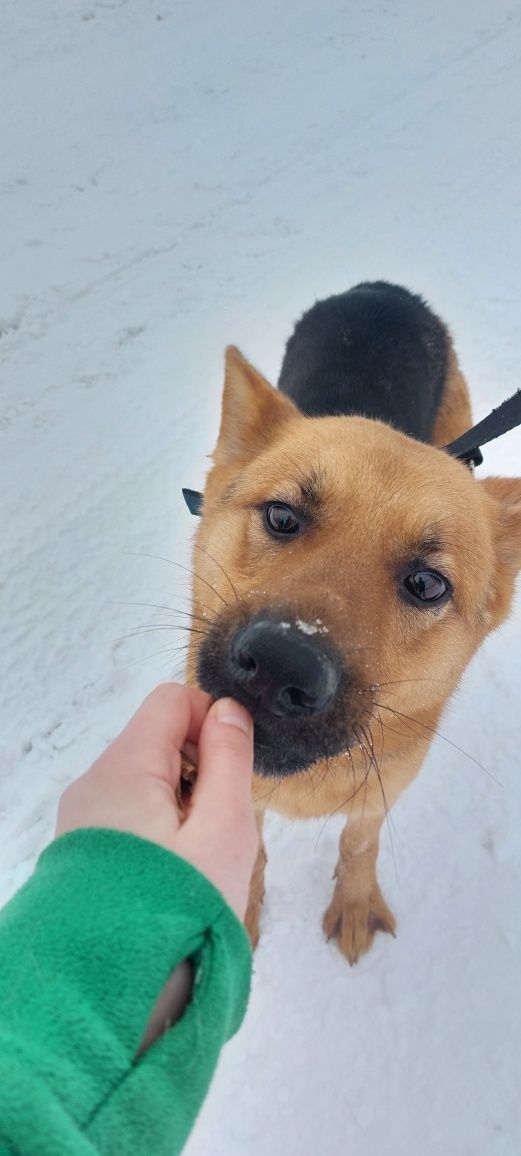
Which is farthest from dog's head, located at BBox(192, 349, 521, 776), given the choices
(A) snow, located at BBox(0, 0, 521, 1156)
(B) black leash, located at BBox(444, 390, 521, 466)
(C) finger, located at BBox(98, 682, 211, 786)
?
(A) snow, located at BBox(0, 0, 521, 1156)

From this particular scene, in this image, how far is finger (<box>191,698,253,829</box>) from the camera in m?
1.17

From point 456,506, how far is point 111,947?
1567mm

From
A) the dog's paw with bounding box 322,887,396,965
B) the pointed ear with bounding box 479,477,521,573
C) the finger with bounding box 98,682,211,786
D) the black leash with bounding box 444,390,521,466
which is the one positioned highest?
the finger with bounding box 98,682,211,786

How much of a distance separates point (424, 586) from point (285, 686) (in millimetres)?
725

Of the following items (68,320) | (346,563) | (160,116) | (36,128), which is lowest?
(346,563)

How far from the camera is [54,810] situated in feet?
9.74

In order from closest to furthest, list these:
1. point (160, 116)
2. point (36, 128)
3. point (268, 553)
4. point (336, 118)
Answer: point (268, 553), point (36, 128), point (160, 116), point (336, 118)

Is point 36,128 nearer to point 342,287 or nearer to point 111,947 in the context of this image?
point 342,287

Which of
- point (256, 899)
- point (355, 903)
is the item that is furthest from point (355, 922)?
point (256, 899)

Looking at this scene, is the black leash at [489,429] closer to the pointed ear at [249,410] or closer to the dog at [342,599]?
the dog at [342,599]

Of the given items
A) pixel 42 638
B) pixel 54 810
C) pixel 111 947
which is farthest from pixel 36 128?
pixel 111 947

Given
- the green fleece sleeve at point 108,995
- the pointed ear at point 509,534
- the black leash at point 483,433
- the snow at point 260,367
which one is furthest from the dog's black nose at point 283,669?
the snow at point 260,367

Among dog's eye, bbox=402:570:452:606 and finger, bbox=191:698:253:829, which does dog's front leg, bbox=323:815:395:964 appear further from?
finger, bbox=191:698:253:829

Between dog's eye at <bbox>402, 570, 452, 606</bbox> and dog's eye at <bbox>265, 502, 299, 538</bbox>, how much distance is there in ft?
1.21
